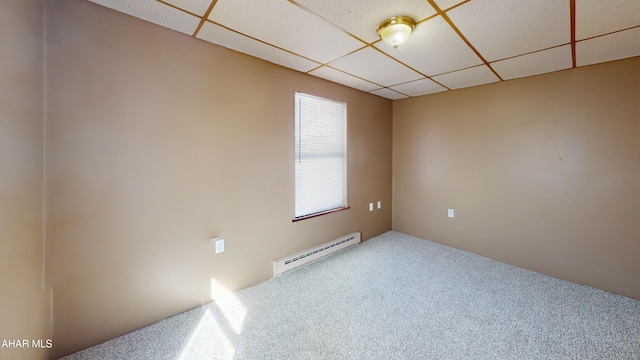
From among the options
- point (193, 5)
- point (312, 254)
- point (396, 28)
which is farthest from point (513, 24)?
point (312, 254)

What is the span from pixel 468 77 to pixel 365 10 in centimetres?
195

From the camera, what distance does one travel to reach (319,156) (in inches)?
120

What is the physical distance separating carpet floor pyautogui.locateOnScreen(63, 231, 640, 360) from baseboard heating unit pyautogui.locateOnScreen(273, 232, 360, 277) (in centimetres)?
10

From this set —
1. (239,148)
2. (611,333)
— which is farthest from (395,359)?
(239,148)

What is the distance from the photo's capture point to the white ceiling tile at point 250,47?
189 centimetres

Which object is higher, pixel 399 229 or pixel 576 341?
pixel 399 229

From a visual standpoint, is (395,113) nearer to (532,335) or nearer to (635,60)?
(635,60)

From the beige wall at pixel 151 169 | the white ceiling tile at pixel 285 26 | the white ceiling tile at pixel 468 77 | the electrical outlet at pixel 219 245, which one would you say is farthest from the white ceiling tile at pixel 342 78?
the electrical outlet at pixel 219 245

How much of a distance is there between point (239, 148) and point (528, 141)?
327cm

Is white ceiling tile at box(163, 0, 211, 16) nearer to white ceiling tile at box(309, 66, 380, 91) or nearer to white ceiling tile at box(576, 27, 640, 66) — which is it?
white ceiling tile at box(309, 66, 380, 91)

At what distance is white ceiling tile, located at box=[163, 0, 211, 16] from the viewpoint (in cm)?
153

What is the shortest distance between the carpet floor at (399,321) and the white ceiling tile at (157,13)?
226cm

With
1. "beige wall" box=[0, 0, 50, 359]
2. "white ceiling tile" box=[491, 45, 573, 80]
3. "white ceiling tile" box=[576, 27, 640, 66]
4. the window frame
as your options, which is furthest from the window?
"white ceiling tile" box=[576, 27, 640, 66]

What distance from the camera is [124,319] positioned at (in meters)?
1.75
